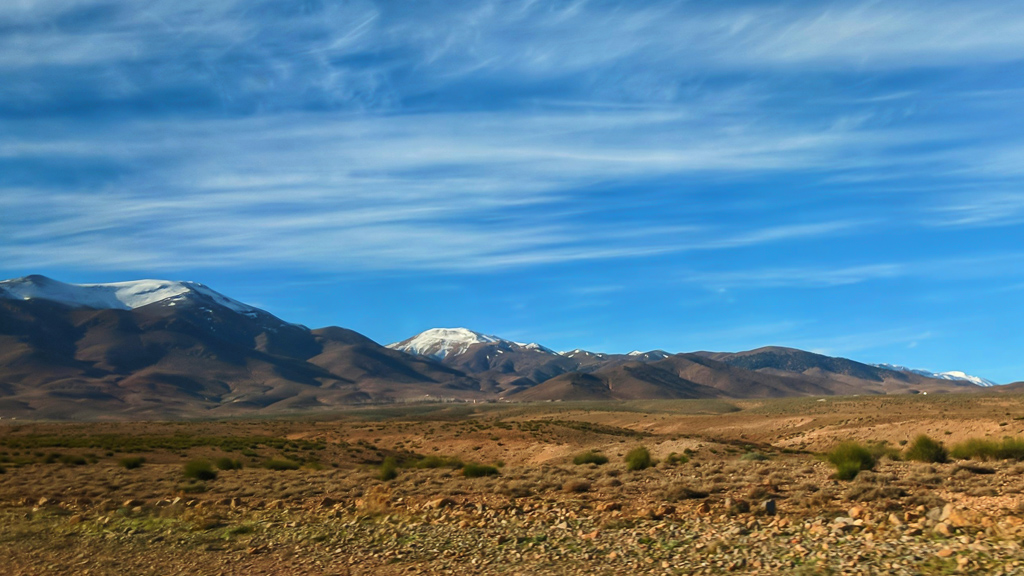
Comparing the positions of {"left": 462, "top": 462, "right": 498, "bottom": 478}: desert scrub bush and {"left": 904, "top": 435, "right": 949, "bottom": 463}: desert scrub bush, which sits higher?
{"left": 904, "top": 435, "right": 949, "bottom": 463}: desert scrub bush

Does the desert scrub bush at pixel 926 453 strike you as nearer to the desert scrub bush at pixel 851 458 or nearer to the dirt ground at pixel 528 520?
the dirt ground at pixel 528 520

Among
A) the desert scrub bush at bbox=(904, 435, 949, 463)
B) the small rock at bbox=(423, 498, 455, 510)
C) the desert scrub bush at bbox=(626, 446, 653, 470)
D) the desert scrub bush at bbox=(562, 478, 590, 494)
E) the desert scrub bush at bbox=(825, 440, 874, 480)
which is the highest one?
the desert scrub bush at bbox=(904, 435, 949, 463)

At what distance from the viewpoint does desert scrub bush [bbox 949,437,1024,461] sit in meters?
22.2

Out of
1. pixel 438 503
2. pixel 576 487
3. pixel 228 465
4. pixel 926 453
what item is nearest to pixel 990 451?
pixel 926 453

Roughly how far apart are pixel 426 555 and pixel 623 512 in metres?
4.46

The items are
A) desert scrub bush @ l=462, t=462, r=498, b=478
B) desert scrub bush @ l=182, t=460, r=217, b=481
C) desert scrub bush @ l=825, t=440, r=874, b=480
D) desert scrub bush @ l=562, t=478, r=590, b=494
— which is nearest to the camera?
desert scrub bush @ l=825, t=440, r=874, b=480

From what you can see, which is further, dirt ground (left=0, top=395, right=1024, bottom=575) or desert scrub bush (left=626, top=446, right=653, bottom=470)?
desert scrub bush (left=626, top=446, right=653, bottom=470)

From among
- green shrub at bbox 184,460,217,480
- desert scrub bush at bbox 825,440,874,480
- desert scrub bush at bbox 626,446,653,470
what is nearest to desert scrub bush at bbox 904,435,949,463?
desert scrub bush at bbox 825,440,874,480

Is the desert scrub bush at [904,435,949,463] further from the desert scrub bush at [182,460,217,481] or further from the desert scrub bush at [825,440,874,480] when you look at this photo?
the desert scrub bush at [182,460,217,481]

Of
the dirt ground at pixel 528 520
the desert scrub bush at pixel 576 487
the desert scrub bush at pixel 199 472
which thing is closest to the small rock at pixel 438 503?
the dirt ground at pixel 528 520

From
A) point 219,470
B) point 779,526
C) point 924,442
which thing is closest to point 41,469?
point 219,470

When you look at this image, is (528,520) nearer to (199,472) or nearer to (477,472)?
(477,472)

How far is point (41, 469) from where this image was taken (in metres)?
30.5

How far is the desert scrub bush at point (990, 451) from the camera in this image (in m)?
22.2
